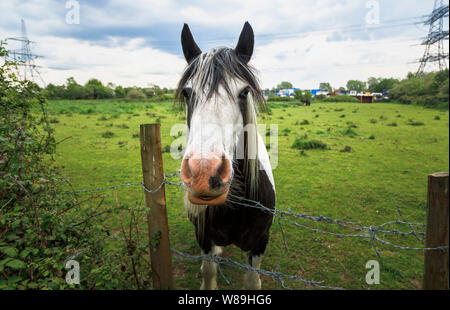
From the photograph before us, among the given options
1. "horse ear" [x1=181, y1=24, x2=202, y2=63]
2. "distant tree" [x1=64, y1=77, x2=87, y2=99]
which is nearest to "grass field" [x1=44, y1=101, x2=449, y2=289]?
"horse ear" [x1=181, y1=24, x2=202, y2=63]

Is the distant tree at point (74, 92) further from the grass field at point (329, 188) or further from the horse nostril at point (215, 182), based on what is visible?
the horse nostril at point (215, 182)

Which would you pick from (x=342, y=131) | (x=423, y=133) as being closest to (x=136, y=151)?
(x=342, y=131)

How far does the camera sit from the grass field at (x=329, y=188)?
3.41m

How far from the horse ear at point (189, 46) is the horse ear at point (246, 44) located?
1.34ft

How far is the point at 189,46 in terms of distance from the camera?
223cm

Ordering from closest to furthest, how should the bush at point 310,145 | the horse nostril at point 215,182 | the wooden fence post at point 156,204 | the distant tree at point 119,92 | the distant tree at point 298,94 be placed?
the horse nostril at point 215,182
the wooden fence post at point 156,204
the bush at point 310,145
the distant tree at point 298,94
the distant tree at point 119,92

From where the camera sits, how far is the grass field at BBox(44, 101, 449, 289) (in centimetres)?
341

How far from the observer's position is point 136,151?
9.48 meters

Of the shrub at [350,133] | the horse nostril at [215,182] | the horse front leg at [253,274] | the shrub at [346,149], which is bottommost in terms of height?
the horse front leg at [253,274]

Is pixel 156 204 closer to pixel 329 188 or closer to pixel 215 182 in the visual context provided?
pixel 215 182

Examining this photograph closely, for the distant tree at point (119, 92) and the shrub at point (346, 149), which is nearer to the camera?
the shrub at point (346, 149)

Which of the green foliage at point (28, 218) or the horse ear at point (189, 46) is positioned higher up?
the horse ear at point (189, 46)

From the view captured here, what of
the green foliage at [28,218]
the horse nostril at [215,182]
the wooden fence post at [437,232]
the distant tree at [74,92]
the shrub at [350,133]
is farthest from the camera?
the distant tree at [74,92]

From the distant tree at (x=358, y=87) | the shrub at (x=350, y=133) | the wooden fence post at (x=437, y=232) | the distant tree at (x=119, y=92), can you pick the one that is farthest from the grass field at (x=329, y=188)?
the distant tree at (x=119, y=92)
